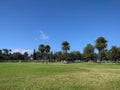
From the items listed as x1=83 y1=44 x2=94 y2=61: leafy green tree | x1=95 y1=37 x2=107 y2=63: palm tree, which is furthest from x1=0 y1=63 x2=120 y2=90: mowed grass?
x1=83 y1=44 x2=94 y2=61: leafy green tree

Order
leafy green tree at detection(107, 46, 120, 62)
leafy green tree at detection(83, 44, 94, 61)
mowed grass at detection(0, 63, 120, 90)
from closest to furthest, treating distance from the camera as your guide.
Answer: mowed grass at detection(0, 63, 120, 90) < leafy green tree at detection(107, 46, 120, 62) < leafy green tree at detection(83, 44, 94, 61)

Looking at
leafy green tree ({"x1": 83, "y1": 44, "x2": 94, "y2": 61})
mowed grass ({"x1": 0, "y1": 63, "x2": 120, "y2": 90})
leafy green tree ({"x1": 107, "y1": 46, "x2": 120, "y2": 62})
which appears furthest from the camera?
leafy green tree ({"x1": 83, "y1": 44, "x2": 94, "y2": 61})

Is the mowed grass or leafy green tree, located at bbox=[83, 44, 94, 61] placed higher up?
leafy green tree, located at bbox=[83, 44, 94, 61]

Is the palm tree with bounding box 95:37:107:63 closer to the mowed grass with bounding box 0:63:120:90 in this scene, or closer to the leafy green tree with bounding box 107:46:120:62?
the leafy green tree with bounding box 107:46:120:62

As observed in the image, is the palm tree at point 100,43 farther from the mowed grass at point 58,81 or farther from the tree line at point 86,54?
the mowed grass at point 58,81

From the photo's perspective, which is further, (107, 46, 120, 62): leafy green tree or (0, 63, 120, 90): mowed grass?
(107, 46, 120, 62): leafy green tree

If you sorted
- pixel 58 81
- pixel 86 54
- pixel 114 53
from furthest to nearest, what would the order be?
pixel 86 54 → pixel 114 53 → pixel 58 81

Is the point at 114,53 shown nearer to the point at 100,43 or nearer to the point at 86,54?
the point at 100,43

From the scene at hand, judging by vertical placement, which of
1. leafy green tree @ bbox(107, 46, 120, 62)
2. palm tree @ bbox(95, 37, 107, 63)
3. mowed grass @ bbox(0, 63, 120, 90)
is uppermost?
→ palm tree @ bbox(95, 37, 107, 63)

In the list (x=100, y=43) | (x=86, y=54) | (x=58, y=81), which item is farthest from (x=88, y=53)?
(x=58, y=81)

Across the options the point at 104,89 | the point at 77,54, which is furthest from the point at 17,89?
the point at 77,54

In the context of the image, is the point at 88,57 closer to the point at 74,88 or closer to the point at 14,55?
the point at 14,55

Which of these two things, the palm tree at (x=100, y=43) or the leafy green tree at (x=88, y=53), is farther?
the leafy green tree at (x=88, y=53)

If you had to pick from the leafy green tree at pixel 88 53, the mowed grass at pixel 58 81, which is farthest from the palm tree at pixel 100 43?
the mowed grass at pixel 58 81
